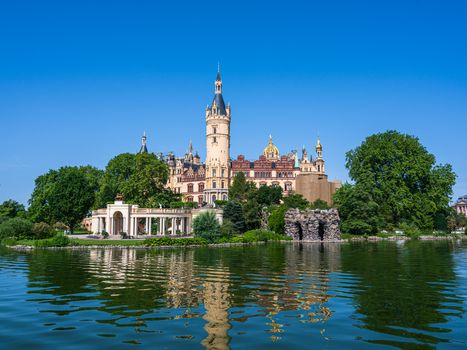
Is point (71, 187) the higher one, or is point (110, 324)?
point (71, 187)

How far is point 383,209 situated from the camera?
65250 millimetres

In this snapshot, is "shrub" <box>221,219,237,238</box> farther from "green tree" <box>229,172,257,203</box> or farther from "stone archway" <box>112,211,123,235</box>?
"green tree" <box>229,172,257,203</box>

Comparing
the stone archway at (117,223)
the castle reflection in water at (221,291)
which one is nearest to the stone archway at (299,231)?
the stone archway at (117,223)

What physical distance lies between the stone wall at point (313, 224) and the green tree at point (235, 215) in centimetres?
581

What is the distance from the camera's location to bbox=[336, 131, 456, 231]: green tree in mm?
63688

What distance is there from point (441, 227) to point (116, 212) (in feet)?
157

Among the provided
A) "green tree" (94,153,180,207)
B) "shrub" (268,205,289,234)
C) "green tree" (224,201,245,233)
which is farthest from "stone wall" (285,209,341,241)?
"green tree" (94,153,180,207)

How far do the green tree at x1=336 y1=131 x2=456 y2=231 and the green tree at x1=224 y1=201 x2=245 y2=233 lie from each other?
14.5 meters

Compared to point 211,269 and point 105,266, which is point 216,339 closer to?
point 211,269

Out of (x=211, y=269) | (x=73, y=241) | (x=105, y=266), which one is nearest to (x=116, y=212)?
(x=73, y=241)

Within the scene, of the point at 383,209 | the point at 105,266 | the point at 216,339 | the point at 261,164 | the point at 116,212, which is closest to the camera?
the point at 216,339

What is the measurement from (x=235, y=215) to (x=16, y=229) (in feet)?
83.3

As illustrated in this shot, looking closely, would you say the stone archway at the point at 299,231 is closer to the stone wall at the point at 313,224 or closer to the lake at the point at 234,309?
the stone wall at the point at 313,224

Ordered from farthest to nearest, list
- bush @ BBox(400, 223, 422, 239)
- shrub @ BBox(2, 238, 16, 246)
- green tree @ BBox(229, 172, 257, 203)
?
green tree @ BBox(229, 172, 257, 203)
bush @ BBox(400, 223, 422, 239)
shrub @ BBox(2, 238, 16, 246)
